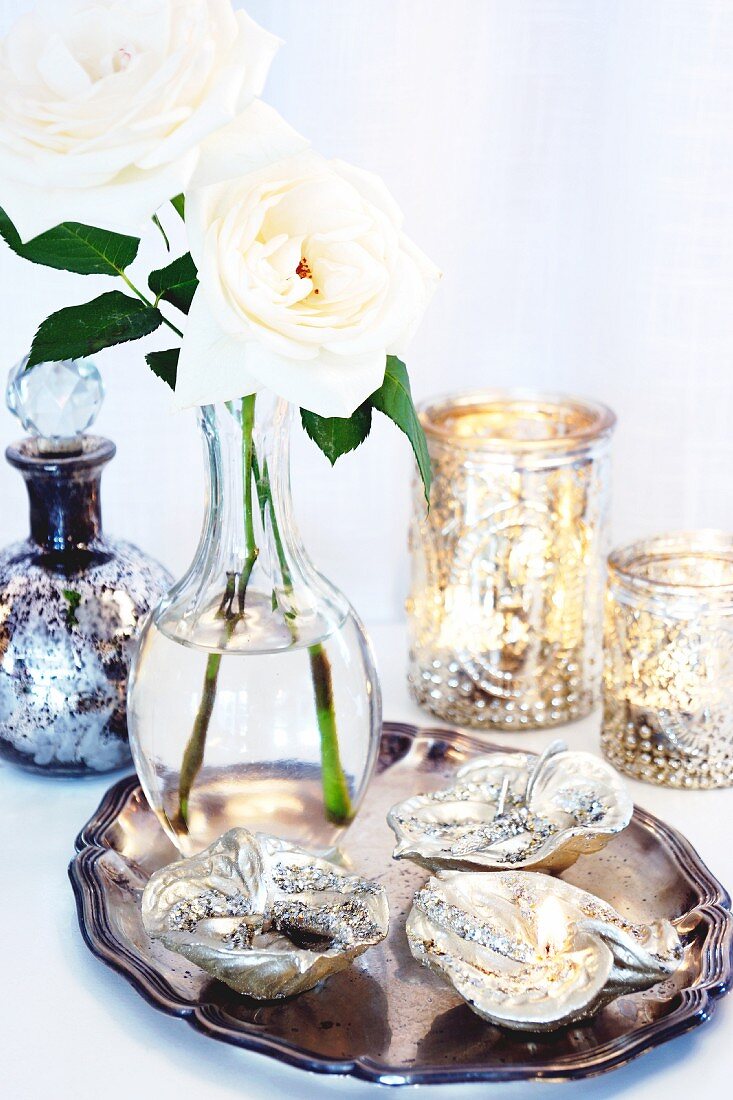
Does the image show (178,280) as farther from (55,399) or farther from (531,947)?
(531,947)

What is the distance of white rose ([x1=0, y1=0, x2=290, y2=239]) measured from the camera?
16.1 inches

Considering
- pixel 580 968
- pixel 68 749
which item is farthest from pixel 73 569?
pixel 580 968

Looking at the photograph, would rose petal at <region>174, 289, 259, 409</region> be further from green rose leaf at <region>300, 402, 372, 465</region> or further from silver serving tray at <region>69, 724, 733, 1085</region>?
silver serving tray at <region>69, 724, 733, 1085</region>

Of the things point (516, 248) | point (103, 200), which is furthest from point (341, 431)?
point (516, 248)

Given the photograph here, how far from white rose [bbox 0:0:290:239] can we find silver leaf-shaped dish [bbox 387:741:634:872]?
11.3 inches

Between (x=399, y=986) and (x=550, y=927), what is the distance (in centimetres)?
6

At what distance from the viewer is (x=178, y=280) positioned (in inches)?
19.6

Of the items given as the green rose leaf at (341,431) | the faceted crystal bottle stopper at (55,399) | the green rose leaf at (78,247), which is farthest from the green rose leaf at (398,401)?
the faceted crystal bottle stopper at (55,399)

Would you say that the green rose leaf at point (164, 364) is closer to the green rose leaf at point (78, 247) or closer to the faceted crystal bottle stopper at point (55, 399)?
the green rose leaf at point (78, 247)

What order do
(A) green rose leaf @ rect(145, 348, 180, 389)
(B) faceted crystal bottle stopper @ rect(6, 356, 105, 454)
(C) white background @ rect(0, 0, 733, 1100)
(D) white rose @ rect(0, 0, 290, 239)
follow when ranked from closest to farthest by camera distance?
(D) white rose @ rect(0, 0, 290, 239), (A) green rose leaf @ rect(145, 348, 180, 389), (B) faceted crystal bottle stopper @ rect(6, 356, 105, 454), (C) white background @ rect(0, 0, 733, 1100)

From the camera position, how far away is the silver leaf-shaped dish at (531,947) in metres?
0.44

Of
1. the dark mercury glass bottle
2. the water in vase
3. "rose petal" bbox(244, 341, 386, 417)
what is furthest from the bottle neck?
"rose petal" bbox(244, 341, 386, 417)

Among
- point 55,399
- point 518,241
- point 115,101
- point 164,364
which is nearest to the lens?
point 115,101

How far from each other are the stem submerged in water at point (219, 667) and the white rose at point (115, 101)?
0.14 meters
